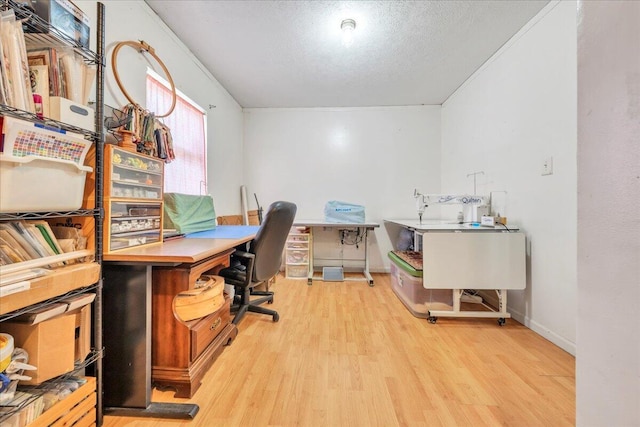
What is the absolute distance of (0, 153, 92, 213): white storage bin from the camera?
760 millimetres

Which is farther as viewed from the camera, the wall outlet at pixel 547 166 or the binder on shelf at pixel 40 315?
the wall outlet at pixel 547 166

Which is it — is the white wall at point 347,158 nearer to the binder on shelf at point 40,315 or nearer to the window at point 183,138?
the window at point 183,138

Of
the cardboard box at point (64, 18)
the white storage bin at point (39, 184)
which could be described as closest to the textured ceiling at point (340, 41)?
the cardboard box at point (64, 18)

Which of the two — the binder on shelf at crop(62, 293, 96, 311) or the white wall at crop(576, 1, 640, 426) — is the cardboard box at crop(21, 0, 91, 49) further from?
the white wall at crop(576, 1, 640, 426)

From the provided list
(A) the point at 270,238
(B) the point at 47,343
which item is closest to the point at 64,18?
(B) the point at 47,343

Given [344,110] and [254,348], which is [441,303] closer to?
[254,348]

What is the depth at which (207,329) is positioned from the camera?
1.39 metres

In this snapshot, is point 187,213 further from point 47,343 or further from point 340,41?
point 340,41

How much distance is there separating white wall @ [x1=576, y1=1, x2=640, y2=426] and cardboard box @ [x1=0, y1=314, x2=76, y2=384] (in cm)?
164

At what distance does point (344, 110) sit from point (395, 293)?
8.62ft

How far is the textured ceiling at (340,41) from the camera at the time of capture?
1793 millimetres

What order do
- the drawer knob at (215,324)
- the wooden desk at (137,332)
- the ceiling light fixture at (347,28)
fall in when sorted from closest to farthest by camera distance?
the wooden desk at (137,332)
the drawer knob at (215,324)
the ceiling light fixture at (347,28)

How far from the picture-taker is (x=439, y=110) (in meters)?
3.58

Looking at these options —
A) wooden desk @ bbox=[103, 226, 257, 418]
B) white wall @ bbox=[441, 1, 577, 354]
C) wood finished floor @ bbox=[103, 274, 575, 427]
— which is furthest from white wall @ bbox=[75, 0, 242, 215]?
white wall @ bbox=[441, 1, 577, 354]
